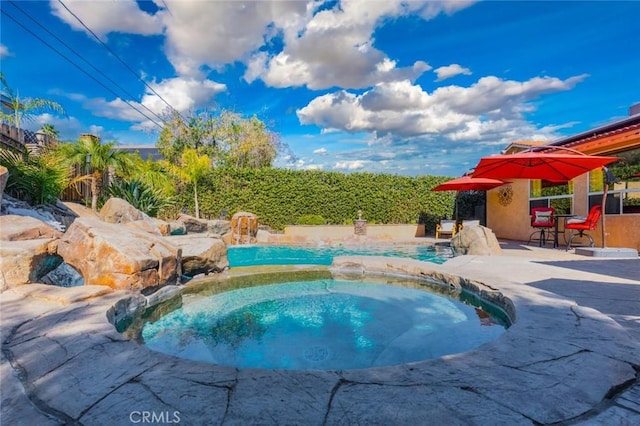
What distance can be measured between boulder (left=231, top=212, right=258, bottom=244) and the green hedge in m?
1.65

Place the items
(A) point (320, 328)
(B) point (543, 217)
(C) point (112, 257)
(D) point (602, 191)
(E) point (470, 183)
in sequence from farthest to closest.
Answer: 1. (E) point (470, 183)
2. (B) point (543, 217)
3. (D) point (602, 191)
4. (C) point (112, 257)
5. (A) point (320, 328)

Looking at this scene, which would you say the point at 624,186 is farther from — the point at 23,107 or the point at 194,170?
the point at 23,107

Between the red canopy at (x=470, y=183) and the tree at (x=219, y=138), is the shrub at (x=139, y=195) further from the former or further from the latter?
the red canopy at (x=470, y=183)

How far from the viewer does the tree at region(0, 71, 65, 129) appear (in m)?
12.7

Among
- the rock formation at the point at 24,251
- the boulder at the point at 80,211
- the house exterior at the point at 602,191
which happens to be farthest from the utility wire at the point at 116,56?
the house exterior at the point at 602,191

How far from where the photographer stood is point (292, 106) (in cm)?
2316

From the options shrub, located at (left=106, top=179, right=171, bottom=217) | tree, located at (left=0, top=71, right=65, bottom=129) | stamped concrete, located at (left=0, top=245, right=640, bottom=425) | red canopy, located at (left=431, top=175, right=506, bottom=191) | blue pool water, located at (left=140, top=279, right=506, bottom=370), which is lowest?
blue pool water, located at (left=140, top=279, right=506, bottom=370)

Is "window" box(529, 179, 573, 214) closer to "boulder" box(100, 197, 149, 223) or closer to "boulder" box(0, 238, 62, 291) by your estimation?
"boulder" box(0, 238, 62, 291)

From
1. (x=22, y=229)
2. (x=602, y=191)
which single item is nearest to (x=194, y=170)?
(x=22, y=229)

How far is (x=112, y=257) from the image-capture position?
4.20 m

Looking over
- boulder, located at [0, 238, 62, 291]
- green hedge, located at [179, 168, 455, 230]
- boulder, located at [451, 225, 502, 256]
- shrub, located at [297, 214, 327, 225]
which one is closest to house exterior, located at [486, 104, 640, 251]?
boulder, located at [451, 225, 502, 256]

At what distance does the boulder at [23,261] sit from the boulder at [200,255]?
198cm

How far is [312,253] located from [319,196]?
502 centimetres

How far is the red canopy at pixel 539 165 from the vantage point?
6684 mm
